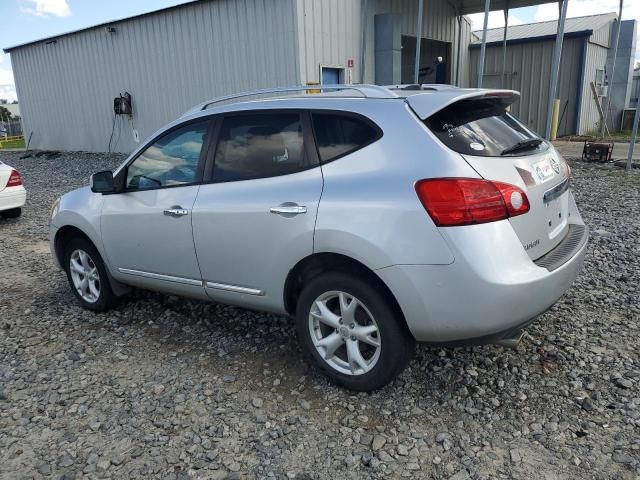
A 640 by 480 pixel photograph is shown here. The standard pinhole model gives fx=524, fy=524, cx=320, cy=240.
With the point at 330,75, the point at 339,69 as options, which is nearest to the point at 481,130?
the point at 330,75

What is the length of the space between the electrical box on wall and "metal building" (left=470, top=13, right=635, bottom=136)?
1251cm

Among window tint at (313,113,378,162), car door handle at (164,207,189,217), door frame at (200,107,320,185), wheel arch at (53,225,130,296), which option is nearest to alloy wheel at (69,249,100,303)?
wheel arch at (53,225,130,296)

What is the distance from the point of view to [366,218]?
276cm

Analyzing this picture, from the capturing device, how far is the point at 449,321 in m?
2.65

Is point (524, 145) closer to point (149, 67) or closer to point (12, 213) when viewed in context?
point (12, 213)

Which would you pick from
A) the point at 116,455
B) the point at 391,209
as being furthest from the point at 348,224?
the point at 116,455

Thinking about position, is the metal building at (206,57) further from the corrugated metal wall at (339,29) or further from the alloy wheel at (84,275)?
the alloy wheel at (84,275)

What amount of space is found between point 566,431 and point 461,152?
1538 millimetres

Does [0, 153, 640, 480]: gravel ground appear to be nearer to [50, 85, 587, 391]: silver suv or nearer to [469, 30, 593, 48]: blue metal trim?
[50, 85, 587, 391]: silver suv

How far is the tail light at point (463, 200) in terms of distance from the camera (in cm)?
256

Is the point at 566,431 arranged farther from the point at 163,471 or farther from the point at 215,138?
the point at 215,138

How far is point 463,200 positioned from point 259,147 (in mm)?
1431

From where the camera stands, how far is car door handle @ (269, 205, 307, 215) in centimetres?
301

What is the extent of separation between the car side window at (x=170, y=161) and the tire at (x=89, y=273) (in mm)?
824
